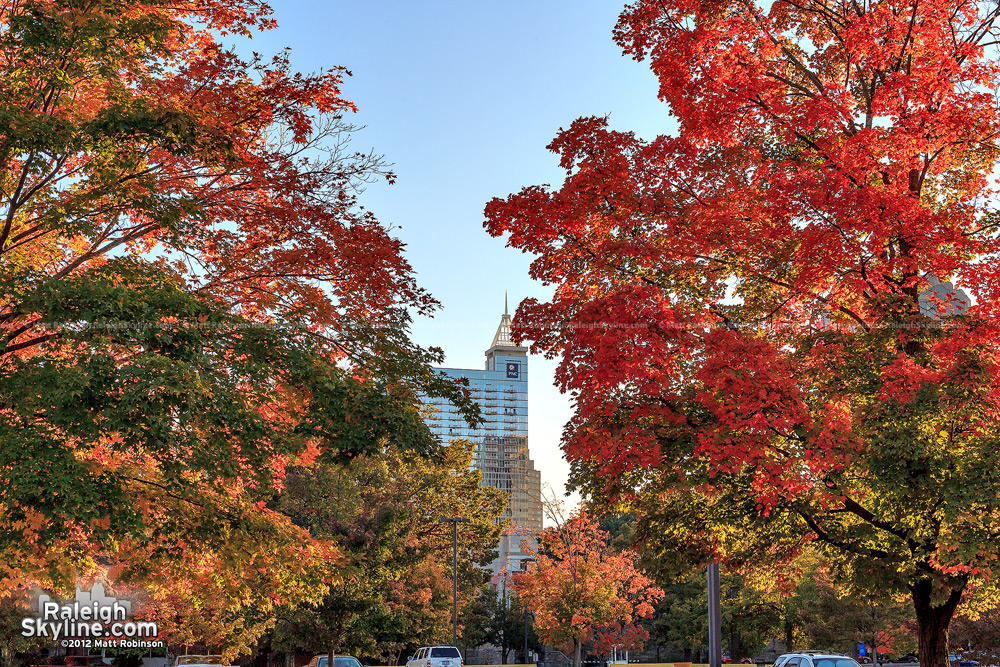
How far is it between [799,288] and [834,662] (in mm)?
13045

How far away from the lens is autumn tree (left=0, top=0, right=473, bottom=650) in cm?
1069

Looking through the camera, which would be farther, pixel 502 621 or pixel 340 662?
pixel 502 621

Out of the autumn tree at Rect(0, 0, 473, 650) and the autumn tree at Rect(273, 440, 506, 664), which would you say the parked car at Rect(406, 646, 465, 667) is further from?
the autumn tree at Rect(0, 0, 473, 650)

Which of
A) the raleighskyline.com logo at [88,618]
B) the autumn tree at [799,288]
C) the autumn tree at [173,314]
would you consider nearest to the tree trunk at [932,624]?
the autumn tree at [799,288]

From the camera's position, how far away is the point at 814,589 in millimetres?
46375

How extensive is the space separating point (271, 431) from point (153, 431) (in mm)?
1812

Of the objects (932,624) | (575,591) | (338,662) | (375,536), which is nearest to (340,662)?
(338,662)

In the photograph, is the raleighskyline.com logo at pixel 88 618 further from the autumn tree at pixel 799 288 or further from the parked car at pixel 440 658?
the autumn tree at pixel 799 288

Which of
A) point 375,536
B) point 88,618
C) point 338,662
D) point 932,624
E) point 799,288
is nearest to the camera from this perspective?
point 799,288

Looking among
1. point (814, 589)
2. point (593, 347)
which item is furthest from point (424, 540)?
point (593, 347)

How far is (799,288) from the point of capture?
14.7 m

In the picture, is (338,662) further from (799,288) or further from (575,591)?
(799,288)

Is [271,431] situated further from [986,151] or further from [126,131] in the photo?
[986,151]

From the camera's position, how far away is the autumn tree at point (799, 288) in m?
13.4
